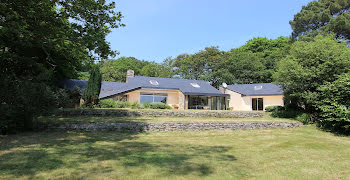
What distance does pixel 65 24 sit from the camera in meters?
8.20

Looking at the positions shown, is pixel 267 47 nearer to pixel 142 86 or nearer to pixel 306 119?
pixel 306 119

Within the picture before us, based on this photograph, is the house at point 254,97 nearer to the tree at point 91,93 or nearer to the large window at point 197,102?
the large window at point 197,102

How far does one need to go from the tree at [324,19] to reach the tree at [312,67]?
1729 cm

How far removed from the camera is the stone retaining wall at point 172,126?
8.96 m

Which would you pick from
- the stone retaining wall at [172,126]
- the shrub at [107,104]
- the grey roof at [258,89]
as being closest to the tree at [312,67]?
the stone retaining wall at [172,126]

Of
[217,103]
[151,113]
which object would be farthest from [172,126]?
[217,103]

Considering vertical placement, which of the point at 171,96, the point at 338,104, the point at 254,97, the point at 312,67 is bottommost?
the point at 338,104

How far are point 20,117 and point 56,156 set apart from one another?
462cm

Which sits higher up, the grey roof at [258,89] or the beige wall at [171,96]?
the grey roof at [258,89]

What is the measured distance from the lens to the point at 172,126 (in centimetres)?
1039

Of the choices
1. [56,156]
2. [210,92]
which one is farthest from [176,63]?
[56,156]

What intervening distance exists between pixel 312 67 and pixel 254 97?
12698 mm

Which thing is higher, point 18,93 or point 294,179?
point 18,93

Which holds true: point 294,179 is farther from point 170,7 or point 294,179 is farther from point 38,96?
point 170,7
